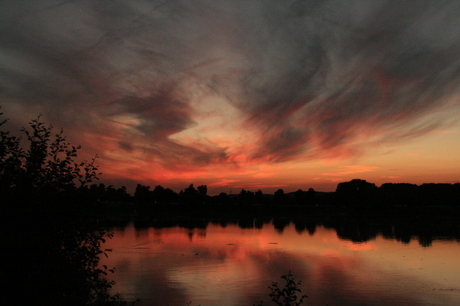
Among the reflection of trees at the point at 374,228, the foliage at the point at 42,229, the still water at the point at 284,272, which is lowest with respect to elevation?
the still water at the point at 284,272

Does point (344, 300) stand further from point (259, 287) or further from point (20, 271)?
point (20, 271)

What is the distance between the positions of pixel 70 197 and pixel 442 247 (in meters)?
74.6

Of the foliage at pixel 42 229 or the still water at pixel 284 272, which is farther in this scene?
the still water at pixel 284 272

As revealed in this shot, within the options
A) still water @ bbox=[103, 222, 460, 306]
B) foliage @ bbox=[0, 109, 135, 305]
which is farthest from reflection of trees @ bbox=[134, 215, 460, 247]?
foliage @ bbox=[0, 109, 135, 305]

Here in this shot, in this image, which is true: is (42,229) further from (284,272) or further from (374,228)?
(374,228)

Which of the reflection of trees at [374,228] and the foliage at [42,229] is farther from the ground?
the foliage at [42,229]

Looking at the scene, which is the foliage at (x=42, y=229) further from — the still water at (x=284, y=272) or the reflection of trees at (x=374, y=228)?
the reflection of trees at (x=374, y=228)

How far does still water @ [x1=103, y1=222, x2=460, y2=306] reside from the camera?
105 ft

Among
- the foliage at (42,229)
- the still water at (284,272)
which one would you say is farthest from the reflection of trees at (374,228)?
the foliage at (42,229)

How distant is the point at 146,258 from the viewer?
1997 inches

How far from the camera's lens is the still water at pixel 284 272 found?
105 ft

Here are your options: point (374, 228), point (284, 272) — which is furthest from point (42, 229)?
point (374, 228)

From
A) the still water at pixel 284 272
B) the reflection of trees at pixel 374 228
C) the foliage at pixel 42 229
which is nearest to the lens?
the foliage at pixel 42 229

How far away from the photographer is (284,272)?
4312 centimetres
